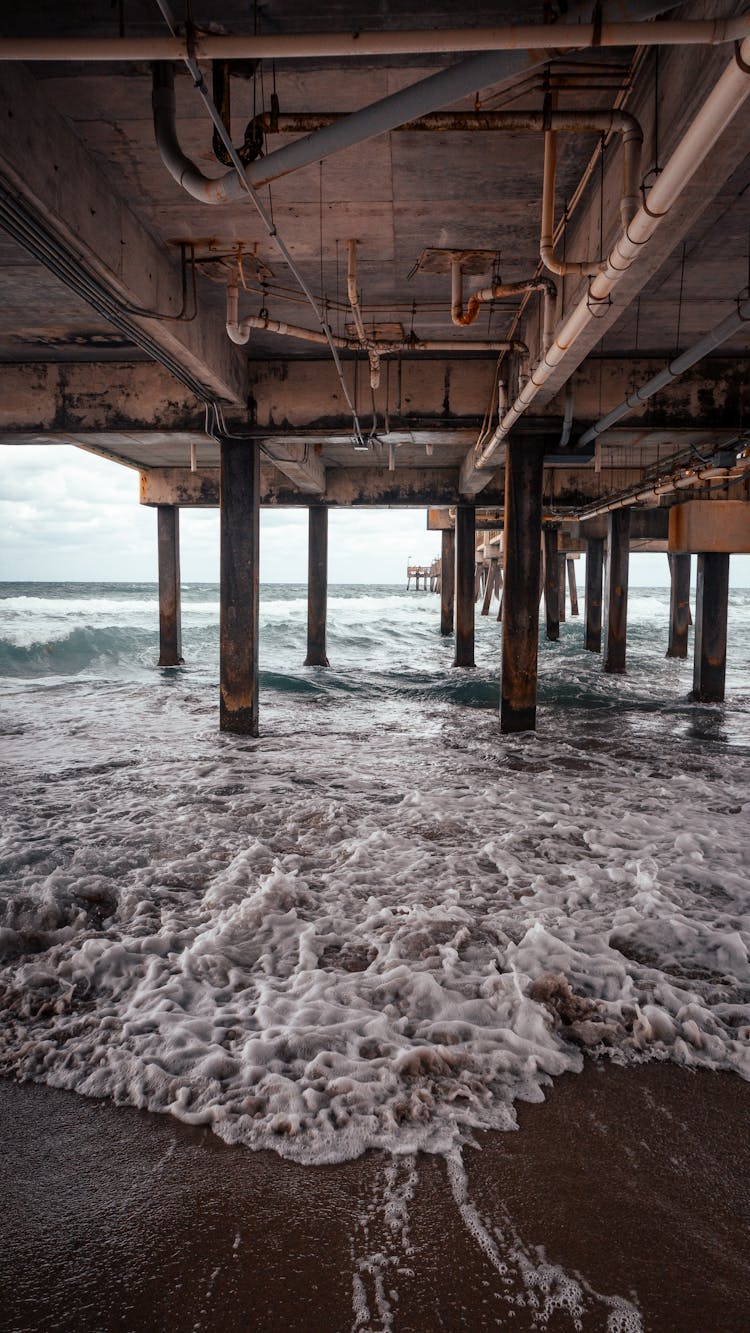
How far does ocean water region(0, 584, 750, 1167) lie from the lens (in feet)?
9.45

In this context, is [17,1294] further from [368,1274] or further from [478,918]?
[478,918]

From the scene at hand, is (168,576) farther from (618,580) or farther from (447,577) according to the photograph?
(447,577)

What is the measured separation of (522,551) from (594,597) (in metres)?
13.2

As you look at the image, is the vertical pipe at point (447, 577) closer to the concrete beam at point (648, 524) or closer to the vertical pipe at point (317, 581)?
the concrete beam at point (648, 524)

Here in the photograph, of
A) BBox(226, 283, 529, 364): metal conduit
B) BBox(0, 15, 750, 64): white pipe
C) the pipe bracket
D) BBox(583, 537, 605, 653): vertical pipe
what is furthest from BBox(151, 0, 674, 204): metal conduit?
BBox(583, 537, 605, 653): vertical pipe

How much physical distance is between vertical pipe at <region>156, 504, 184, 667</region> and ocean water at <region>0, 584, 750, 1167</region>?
278 inches

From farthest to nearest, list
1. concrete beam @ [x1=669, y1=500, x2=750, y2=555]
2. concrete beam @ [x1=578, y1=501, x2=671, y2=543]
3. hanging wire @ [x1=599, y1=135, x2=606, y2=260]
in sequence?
concrete beam @ [x1=578, y1=501, x2=671, y2=543] → concrete beam @ [x1=669, y1=500, x2=750, y2=555] → hanging wire @ [x1=599, y1=135, x2=606, y2=260]

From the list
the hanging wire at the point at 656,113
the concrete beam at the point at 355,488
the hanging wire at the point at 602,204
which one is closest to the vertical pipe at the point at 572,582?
the concrete beam at the point at 355,488

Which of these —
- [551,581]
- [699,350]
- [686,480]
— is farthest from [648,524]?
[699,350]

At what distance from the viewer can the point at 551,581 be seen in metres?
24.3

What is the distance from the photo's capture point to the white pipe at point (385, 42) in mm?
2434

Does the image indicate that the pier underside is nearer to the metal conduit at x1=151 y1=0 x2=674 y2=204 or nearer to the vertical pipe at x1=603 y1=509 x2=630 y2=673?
the metal conduit at x1=151 y1=0 x2=674 y2=204

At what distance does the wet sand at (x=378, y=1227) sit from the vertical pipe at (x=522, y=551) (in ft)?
23.3

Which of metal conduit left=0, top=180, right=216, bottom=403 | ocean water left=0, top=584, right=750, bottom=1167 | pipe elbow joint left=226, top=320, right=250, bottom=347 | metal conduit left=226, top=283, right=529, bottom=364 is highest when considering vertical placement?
metal conduit left=226, top=283, right=529, bottom=364
